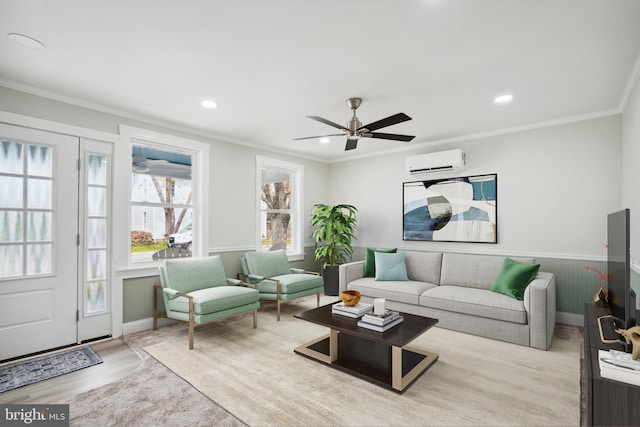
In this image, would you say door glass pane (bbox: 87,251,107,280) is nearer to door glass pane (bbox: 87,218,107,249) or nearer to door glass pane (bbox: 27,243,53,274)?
door glass pane (bbox: 87,218,107,249)

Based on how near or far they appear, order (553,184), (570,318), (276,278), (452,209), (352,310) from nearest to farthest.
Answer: (352,310)
(570,318)
(553,184)
(276,278)
(452,209)

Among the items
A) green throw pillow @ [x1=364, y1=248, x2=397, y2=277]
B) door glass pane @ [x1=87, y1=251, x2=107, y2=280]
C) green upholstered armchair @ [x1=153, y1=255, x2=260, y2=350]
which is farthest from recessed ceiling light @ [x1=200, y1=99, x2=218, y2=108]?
green throw pillow @ [x1=364, y1=248, x2=397, y2=277]

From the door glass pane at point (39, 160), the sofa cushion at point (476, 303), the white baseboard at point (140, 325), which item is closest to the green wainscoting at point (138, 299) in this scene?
the white baseboard at point (140, 325)

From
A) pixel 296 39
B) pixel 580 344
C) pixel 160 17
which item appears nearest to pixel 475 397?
pixel 580 344

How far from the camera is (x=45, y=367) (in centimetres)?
279

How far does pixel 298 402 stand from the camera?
2234 mm

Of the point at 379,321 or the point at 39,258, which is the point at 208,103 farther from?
the point at 379,321

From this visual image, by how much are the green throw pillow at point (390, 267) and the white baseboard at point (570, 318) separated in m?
1.86

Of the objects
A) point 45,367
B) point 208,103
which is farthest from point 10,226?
point 208,103

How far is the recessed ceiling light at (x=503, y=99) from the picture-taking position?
321 cm

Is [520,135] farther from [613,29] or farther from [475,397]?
[475,397]

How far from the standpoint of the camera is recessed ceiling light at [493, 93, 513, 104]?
3205mm

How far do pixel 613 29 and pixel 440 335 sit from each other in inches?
118

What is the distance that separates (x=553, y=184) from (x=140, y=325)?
531 cm
